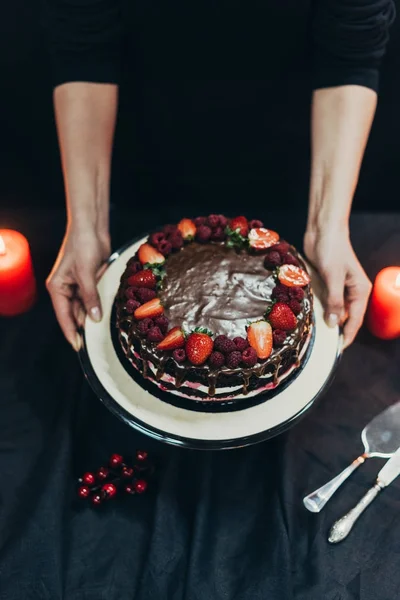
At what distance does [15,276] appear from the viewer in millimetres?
1743

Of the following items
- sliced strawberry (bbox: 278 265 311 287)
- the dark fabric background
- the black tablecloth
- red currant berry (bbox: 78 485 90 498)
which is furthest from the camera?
the dark fabric background

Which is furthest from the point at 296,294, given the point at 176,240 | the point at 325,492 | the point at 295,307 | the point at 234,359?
the point at 325,492

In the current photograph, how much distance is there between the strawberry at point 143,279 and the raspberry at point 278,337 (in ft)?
1.09

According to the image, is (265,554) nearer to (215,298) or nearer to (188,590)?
(188,590)

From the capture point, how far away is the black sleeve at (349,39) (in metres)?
1.63

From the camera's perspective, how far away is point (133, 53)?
1.98 m

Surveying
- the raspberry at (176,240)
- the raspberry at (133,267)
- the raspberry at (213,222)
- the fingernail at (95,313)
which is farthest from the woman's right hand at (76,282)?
the raspberry at (213,222)

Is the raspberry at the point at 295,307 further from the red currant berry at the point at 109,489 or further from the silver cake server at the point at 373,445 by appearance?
the red currant berry at the point at 109,489

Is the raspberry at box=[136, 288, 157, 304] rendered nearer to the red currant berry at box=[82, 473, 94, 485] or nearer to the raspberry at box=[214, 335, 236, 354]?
the raspberry at box=[214, 335, 236, 354]

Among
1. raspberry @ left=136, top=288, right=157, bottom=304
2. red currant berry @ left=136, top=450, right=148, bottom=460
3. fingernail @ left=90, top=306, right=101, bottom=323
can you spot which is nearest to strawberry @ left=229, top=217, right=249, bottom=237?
raspberry @ left=136, top=288, right=157, bottom=304

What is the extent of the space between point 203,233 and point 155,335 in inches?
14.6

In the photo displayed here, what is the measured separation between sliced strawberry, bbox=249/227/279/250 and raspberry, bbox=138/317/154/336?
37 centimetres

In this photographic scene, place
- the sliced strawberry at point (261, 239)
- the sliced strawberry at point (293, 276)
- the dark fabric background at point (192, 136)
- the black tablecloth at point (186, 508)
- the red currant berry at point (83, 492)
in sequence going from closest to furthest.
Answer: the black tablecloth at point (186, 508) < the red currant berry at point (83, 492) < the sliced strawberry at point (293, 276) < the sliced strawberry at point (261, 239) < the dark fabric background at point (192, 136)

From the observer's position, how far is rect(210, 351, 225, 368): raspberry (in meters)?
1.44
